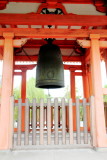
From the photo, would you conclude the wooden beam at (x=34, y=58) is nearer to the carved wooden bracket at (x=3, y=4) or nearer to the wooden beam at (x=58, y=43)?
the wooden beam at (x=58, y=43)

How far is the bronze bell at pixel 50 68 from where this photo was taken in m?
3.88

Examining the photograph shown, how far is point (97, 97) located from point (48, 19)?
1972mm

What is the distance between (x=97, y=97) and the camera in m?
3.30

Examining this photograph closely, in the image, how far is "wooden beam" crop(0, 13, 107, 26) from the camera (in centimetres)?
350

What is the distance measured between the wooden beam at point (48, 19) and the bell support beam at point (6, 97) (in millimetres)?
342

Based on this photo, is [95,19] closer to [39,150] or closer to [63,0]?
[63,0]

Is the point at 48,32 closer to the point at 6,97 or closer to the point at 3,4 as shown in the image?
the point at 3,4

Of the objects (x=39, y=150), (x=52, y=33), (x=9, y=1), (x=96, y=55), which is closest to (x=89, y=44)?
(x=96, y=55)

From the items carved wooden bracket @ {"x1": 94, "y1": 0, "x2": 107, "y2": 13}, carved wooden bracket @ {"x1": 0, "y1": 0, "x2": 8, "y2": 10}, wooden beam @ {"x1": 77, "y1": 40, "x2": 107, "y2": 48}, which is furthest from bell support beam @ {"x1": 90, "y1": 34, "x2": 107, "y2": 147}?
carved wooden bracket @ {"x1": 0, "y1": 0, "x2": 8, "y2": 10}

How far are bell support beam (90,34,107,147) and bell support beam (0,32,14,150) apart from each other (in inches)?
65.9

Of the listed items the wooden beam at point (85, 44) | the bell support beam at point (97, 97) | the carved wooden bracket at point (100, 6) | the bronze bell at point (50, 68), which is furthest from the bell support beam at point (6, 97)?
the carved wooden bracket at point (100, 6)

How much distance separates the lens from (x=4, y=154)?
281 cm

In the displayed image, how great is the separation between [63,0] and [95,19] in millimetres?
905

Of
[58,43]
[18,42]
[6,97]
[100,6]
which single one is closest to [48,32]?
[18,42]
